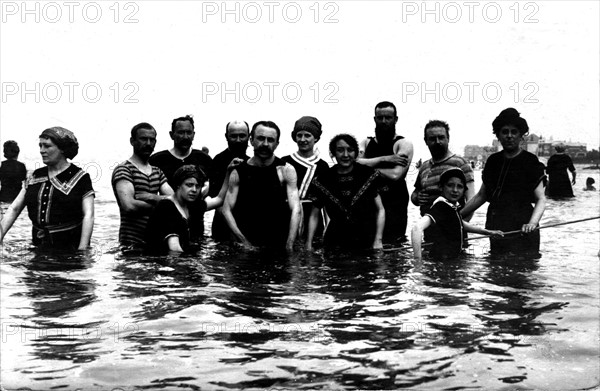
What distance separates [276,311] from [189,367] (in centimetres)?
154

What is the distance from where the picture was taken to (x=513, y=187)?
800 centimetres

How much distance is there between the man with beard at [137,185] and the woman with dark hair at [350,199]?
1.93m

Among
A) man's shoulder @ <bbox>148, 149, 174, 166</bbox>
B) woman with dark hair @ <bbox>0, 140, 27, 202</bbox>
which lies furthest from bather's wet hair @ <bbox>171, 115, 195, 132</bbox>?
woman with dark hair @ <bbox>0, 140, 27, 202</bbox>

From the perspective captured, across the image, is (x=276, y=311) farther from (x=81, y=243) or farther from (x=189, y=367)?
(x=81, y=243)

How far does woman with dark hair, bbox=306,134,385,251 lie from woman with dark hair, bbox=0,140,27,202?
11.4 m

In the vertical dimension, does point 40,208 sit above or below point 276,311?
above

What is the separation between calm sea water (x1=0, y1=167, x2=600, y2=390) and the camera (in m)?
4.01

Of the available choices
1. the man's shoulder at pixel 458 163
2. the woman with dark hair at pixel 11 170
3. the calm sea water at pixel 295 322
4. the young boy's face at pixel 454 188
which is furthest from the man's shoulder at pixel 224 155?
the woman with dark hair at pixel 11 170

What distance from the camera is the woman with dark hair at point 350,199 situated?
8180 millimetres

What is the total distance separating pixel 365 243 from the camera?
840 cm

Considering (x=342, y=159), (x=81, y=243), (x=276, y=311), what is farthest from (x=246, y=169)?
(x=276, y=311)

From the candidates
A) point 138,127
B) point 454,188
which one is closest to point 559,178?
point 454,188

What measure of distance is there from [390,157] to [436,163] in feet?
2.48

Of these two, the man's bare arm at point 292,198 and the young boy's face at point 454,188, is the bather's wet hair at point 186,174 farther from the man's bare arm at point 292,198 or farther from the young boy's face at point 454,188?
the young boy's face at point 454,188
